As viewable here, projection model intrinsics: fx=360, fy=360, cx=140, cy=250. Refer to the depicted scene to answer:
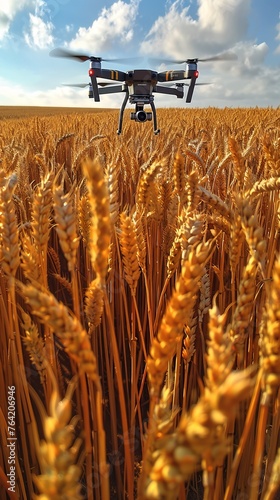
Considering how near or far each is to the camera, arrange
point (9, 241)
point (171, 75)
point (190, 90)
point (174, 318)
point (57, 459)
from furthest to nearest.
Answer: point (190, 90) < point (171, 75) < point (9, 241) < point (174, 318) < point (57, 459)

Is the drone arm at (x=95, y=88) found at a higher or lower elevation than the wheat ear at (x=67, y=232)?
higher

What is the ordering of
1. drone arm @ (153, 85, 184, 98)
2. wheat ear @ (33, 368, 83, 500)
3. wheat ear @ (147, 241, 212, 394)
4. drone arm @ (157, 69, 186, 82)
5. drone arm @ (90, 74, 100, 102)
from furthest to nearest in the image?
drone arm @ (153, 85, 184, 98) < drone arm @ (157, 69, 186, 82) < drone arm @ (90, 74, 100, 102) < wheat ear @ (147, 241, 212, 394) < wheat ear @ (33, 368, 83, 500)

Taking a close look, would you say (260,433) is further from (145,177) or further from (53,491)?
(145,177)

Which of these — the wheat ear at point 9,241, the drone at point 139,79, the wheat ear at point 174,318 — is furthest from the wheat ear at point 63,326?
the drone at point 139,79

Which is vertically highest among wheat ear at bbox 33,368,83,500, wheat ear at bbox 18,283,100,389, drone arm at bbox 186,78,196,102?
drone arm at bbox 186,78,196,102

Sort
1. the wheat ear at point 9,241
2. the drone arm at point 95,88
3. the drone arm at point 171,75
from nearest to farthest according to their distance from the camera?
the wheat ear at point 9,241, the drone arm at point 95,88, the drone arm at point 171,75

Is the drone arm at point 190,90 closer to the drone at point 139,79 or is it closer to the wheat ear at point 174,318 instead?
the drone at point 139,79

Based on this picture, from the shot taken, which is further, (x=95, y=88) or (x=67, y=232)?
(x=95, y=88)

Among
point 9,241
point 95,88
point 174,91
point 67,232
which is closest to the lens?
point 67,232

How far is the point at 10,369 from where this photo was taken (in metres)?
0.95

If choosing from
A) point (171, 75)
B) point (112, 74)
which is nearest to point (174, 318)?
point (112, 74)

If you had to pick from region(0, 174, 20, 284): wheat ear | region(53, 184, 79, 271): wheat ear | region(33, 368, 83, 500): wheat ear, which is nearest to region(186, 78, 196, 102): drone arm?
region(0, 174, 20, 284): wheat ear

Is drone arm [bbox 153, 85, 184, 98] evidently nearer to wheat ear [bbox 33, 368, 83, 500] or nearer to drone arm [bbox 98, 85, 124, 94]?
drone arm [bbox 98, 85, 124, 94]

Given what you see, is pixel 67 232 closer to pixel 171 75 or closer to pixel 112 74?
pixel 112 74
